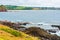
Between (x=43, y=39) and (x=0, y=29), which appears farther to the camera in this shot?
(x=43, y=39)

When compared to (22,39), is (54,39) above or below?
below

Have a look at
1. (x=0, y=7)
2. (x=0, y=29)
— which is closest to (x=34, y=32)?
(x=0, y=29)

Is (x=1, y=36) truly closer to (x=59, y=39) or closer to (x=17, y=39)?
(x=17, y=39)

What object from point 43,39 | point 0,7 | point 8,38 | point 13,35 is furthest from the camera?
point 0,7

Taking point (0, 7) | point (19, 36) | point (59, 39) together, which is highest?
point (19, 36)

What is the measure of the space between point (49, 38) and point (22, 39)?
661cm

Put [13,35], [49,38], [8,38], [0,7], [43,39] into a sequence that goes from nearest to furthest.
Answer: [8,38]
[13,35]
[43,39]
[49,38]
[0,7]

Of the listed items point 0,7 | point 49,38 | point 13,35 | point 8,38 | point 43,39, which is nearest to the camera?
point 8,38

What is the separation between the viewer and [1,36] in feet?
65.2

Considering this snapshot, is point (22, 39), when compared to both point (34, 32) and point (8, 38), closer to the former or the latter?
point (8, 38)

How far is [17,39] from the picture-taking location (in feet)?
67.6

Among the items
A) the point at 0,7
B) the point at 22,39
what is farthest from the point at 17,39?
the point at 0,7

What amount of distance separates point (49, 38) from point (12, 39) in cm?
786

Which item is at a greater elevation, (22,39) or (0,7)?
(22,39)
